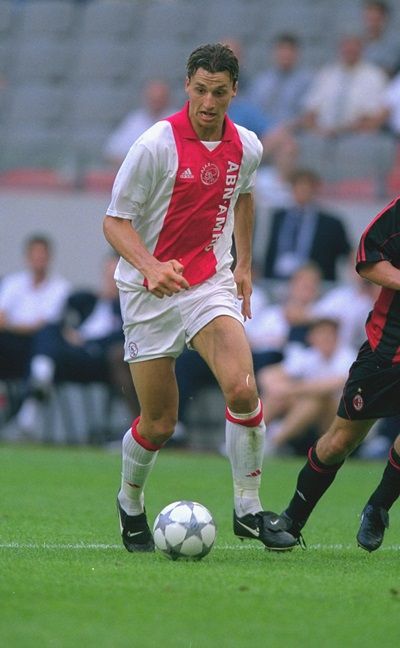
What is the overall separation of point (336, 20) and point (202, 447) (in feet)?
19.9

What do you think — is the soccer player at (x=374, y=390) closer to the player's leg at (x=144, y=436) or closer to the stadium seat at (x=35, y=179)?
the player's leg at (x=144, y=436)

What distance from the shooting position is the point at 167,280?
6445 millimetres

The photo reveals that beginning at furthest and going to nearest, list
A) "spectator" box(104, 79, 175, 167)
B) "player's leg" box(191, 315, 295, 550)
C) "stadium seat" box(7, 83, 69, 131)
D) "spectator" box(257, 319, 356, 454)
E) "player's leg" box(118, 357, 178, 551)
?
1. "stadium seat" box(7, 83, 69, 131)
2. "spectator" box(104, 79, 175, 167)
3. "spectator" box(257, 319, 356, 454)
4. "player's leg" box(118, 357, 178, 551)
5. "player's leg" box(191, 315, 295, 550)

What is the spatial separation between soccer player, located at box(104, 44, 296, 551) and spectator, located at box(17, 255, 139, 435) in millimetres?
7329

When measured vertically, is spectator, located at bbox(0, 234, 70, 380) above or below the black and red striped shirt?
below

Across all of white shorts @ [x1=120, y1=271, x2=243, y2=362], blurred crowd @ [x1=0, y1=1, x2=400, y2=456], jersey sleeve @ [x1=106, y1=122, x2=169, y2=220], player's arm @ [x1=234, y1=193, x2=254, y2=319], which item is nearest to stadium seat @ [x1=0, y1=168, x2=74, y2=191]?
blurred crowd @ [x1=0, y1=1, x2=400, y2=456]

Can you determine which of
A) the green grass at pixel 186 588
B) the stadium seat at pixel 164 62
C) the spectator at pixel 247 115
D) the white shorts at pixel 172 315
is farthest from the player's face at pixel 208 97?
the stadium seat at pixel 164 62

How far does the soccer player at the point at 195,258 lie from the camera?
6.80 meters

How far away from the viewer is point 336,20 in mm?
17938

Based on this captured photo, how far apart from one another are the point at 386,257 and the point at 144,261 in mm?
1221

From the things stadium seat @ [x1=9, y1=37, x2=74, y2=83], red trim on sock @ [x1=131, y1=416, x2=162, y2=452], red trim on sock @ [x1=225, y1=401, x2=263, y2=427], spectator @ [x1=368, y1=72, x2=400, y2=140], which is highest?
red trim on sock @ [x1=225, y1=401, x2=263, y2=427]

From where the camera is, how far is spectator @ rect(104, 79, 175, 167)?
52.8 ft

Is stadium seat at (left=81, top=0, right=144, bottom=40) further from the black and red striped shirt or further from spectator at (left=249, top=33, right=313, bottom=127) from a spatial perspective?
the black and red striped shirt

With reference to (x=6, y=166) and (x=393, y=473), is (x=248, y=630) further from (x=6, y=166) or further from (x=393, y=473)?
(x=6, y=166)
